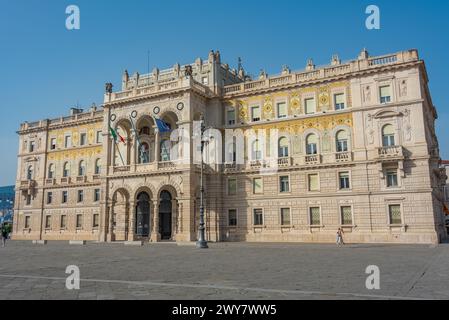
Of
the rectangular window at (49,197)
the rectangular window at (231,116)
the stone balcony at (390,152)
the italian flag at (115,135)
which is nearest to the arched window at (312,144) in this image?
the stone balcony at (390,152)

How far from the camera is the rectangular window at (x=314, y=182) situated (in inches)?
1494

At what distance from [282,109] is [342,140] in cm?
697

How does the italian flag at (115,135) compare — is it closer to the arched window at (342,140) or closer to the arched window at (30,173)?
the arched window at (30,173)

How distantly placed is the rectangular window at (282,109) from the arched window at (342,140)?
230 inches

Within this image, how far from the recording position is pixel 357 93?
121ft

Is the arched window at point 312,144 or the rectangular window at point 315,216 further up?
the arched window at point 312,144

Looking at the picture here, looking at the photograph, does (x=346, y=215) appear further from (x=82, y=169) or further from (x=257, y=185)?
(x=82, y=169)

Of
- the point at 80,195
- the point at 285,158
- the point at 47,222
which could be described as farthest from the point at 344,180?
the point at 47,222

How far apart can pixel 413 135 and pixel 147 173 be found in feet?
83.2

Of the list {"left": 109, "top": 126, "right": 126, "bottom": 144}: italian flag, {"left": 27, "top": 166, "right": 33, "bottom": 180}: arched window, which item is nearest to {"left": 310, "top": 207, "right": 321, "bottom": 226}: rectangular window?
{"left": 109, "top": 126, "right": 126, "bottom": 144}: italian flag

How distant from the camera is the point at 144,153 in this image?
152 ft

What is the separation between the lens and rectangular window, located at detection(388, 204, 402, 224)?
112 feet
